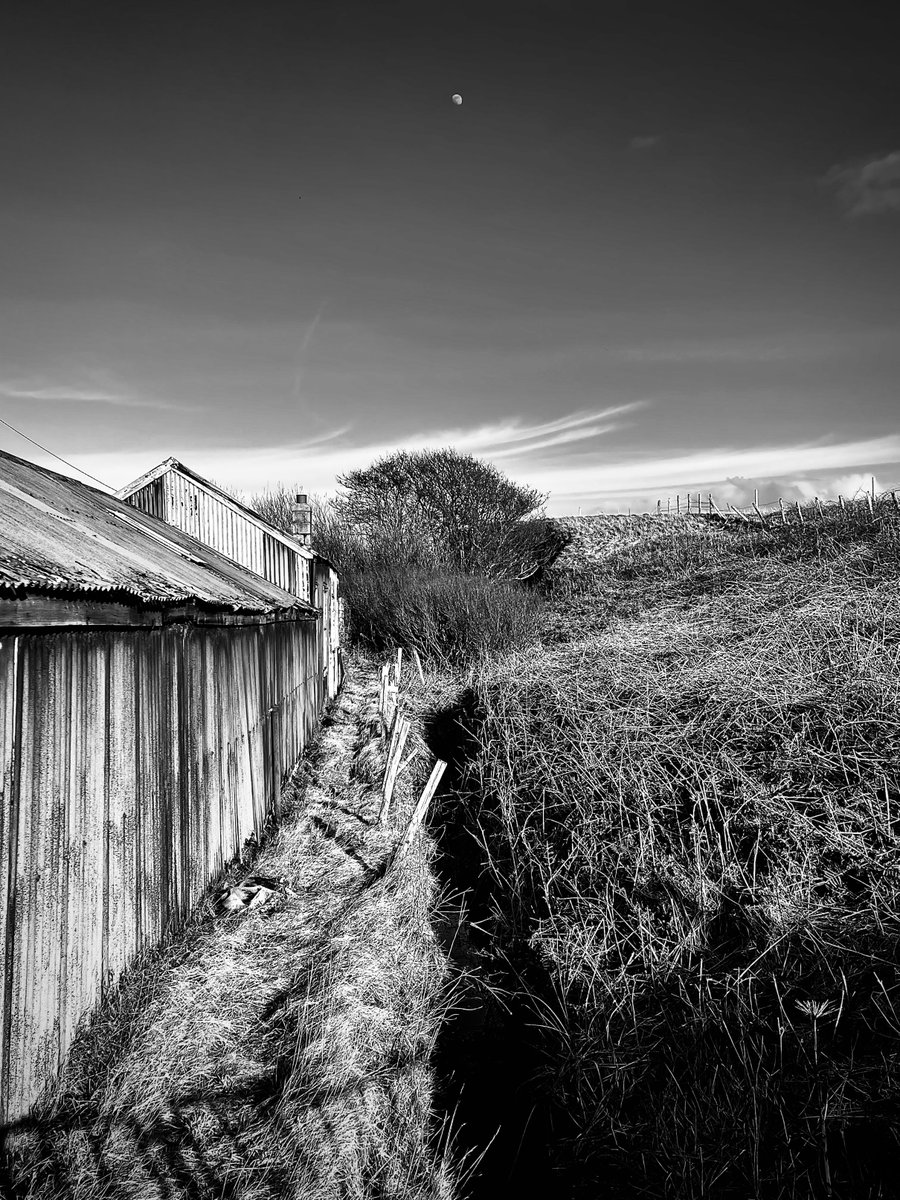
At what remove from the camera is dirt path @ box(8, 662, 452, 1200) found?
3.55m

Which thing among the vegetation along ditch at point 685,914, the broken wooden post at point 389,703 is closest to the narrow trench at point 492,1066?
the vegetation along ditch at point 685,914

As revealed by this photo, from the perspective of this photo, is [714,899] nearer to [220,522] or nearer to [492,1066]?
[492,1066]

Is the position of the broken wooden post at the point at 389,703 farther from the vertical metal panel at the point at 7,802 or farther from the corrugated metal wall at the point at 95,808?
the vertical metal panel at the point at 7,802

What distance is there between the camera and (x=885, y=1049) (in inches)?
165

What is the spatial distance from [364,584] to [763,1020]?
1940cm

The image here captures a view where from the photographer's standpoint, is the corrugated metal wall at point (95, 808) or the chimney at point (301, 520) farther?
the chimney at point (301, 520)

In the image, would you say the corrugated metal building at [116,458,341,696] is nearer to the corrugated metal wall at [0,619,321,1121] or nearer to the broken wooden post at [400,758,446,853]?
the broken wooden post at [400,758,446,853]

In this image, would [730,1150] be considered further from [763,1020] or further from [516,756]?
[516,756]

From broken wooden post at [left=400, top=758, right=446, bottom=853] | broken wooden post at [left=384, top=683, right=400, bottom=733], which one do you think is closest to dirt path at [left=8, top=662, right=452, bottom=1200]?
broken wooden post at [left=400, top=758, right=446, bottom=853]

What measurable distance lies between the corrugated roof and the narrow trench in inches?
148

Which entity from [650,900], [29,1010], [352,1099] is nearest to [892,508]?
[650,900]

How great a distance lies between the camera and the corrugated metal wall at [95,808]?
3.35 meters

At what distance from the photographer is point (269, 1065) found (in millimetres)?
4504

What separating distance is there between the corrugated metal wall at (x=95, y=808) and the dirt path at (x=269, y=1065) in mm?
283
